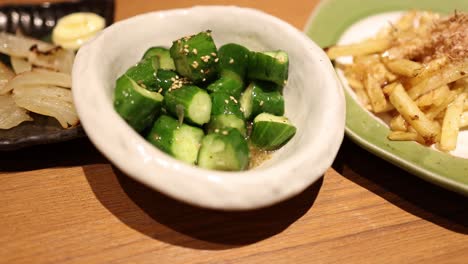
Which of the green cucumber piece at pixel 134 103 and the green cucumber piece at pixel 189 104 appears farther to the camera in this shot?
the green cucumber piece at pixel 189 104

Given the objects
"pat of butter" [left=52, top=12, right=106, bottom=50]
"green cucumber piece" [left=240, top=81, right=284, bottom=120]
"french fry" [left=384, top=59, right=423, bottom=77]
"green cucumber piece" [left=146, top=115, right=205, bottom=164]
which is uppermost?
"french fry" [left=384, top=59, right=423, bottom=77]

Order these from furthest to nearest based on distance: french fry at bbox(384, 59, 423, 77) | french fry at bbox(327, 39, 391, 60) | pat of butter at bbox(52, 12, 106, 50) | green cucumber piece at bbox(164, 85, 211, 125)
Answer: pat of butter at bbox(52, 12, 106, 50) < french fry at bbox(327, 39, 391, 60) < french fry at bbox(384, 59, 423, 77) < green cucumber piece at bbox(164, 85, 211, 125)

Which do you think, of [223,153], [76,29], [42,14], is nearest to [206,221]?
[223,153]

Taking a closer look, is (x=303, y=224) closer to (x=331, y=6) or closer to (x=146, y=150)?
(x=146, y=150)

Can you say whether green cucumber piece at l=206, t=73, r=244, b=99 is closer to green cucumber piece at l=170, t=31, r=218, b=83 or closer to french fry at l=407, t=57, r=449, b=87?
green cucumber piece at l=170, t=31, r=218, b=83

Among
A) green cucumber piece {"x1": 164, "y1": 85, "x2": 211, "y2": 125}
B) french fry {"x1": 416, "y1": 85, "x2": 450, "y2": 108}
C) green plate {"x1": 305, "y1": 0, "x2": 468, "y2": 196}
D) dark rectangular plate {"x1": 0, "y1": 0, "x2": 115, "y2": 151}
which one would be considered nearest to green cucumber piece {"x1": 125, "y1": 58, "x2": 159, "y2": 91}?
green cucumber piece {"x1": 164, "y1": 85, "x2": 211, "y2": 125}

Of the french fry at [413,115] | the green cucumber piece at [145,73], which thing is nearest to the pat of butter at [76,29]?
the green cucumber piece at [145,73]

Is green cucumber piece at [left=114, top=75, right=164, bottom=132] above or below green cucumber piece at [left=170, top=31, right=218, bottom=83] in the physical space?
below

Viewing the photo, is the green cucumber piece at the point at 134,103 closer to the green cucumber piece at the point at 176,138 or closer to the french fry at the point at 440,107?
the green cucumber piece at the point at 176,138

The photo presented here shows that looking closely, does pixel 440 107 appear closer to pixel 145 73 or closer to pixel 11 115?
pixel 145 73
